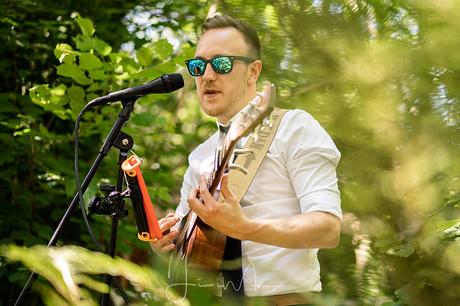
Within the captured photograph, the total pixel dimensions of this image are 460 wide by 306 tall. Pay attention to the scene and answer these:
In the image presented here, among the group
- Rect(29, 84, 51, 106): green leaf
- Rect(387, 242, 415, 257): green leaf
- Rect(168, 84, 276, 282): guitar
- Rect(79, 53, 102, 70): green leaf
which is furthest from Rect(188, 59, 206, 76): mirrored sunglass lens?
Rect(29, 84, 51, 106): green leaf

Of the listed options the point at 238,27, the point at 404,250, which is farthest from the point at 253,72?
the point at 404,250

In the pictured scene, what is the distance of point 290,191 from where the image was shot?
1.77m

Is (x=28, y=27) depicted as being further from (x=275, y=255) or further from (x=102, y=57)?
(x=275, y=255)

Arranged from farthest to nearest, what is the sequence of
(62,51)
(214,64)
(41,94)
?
1. (41,94)
2. (62,51)
3. (214,64)

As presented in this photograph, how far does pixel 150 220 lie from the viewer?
1689 mm

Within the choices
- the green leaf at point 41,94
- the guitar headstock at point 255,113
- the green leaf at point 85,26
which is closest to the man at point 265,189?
the guitar headstock at point 255,113

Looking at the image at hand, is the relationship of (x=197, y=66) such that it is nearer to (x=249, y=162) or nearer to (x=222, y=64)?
(x=222, y=64)

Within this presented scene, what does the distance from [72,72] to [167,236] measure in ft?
5.04

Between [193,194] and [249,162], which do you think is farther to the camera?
[249,162]

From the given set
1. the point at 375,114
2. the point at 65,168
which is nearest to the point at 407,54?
the point at 375,114

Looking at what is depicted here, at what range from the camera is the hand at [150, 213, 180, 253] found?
5.80ft

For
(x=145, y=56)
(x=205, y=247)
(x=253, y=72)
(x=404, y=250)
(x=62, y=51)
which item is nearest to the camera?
(x=404, y=250)

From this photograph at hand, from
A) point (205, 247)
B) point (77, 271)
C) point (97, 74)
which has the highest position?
point (77, 271)

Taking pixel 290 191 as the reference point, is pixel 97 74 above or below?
below
